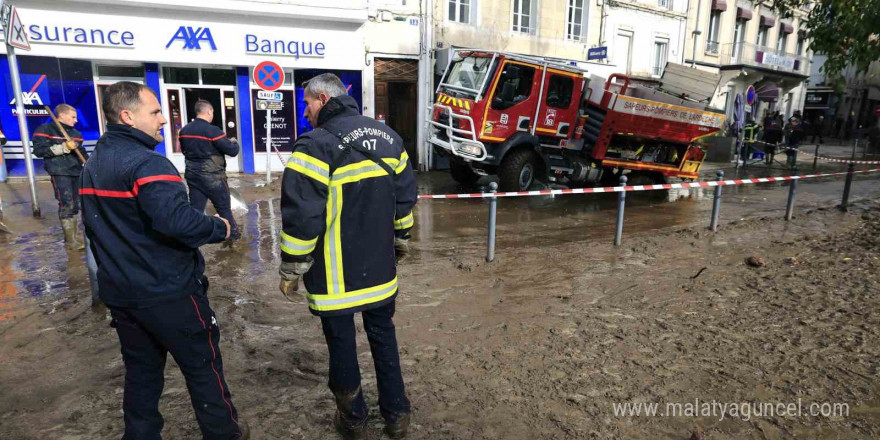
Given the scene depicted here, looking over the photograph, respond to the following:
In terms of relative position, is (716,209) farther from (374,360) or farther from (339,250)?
(339,250)

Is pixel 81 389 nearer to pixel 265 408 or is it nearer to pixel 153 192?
pixel 265 408

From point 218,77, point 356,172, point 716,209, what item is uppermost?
point 218,77

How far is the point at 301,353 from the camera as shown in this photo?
374 cm

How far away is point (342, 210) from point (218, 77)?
1184cm

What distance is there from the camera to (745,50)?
992 inches

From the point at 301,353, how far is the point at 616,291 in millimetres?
2986

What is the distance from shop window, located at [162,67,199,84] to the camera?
12.3m

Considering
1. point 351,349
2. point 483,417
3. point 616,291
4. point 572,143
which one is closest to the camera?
point 351,349

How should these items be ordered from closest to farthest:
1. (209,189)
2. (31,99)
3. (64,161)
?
(209,189) < (64,161) < (31,99)

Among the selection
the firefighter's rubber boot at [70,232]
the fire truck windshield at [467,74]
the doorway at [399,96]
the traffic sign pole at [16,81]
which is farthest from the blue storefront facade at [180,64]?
the firefighter's rubber boot at [70,232]

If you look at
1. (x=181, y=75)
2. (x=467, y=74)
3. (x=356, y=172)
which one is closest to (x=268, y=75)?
(x=181, y=75)

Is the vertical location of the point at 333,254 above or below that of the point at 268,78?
below

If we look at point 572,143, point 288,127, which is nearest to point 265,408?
point 572,143

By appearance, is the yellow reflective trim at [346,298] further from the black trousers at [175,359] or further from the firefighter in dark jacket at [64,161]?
the firefighter in dark jacket at [64,161]
